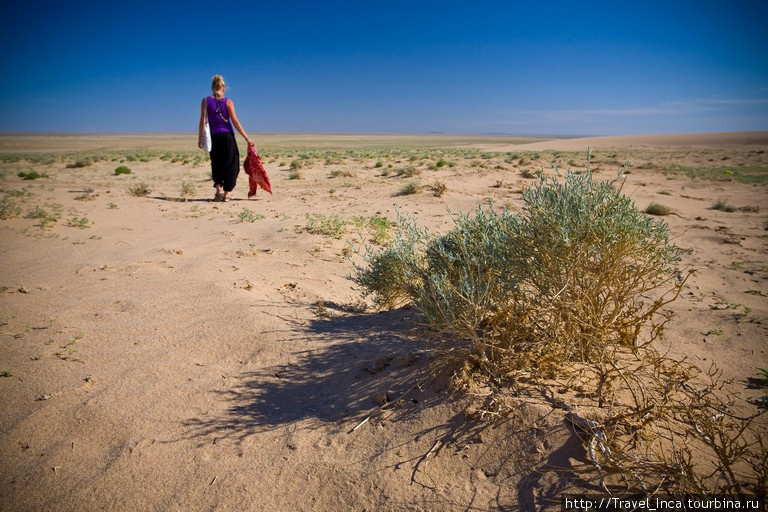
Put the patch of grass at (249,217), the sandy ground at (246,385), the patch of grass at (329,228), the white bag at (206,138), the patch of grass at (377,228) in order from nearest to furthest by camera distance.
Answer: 1. the sandy ground at (246,385)
2. the patch of grass at (377,228)
3. the patch of grass at (329,228)
4. the patch of grass at (249,217)
5. the white bag at (206,138)

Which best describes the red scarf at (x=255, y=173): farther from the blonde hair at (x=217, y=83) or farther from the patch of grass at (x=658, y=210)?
the patch of grass at (x=658, y=210)

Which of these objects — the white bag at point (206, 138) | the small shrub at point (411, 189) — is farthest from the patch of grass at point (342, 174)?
the white bag at point (206, 138)

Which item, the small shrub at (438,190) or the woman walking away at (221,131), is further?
the small shrub at (438,190)

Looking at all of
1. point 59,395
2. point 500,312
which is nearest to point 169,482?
point 59,395

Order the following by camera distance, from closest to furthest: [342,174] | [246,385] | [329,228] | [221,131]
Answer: [246,385]
[329,228]
[221,131]
[342,174]

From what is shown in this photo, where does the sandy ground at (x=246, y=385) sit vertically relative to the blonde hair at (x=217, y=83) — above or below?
below

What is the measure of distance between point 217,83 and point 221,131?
780mm

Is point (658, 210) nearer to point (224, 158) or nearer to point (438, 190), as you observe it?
point (438, 190)

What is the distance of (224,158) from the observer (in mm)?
7766

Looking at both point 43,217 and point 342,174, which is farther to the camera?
point 342,174

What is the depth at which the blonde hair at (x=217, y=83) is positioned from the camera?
7.05 metres

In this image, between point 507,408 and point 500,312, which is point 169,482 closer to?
point 507,408

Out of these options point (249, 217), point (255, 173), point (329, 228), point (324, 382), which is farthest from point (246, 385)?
point (255, 173)

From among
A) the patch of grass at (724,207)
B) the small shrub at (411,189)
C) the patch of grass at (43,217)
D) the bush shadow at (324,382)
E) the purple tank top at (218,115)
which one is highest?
the purple tank top at (218,115)
